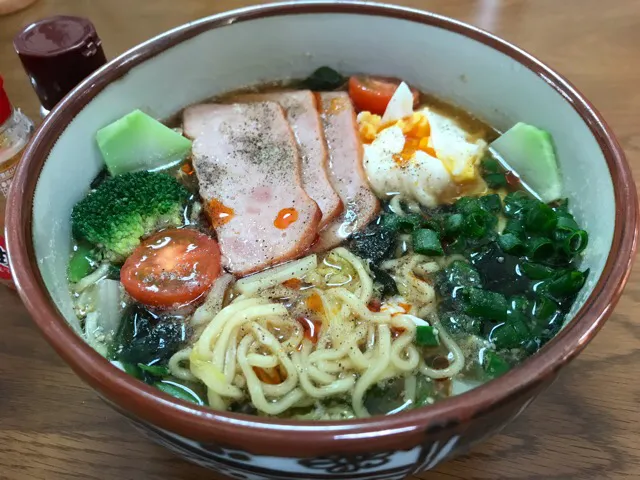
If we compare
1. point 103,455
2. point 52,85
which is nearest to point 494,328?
point 103,455

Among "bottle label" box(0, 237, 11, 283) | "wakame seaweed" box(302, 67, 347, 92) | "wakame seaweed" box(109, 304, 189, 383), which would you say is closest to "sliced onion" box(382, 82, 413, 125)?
"wakame seaweed" box(302, 67, 347, 92)

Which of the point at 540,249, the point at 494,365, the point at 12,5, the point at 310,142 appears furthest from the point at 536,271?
the point at 12,5

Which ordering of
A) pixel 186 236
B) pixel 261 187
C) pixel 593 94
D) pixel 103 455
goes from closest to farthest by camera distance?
1. pixel 103 455
2. pixel 186 236
3. pixel 261 187
4. pixel 593 94

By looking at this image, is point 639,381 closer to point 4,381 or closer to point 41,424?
point 41,424

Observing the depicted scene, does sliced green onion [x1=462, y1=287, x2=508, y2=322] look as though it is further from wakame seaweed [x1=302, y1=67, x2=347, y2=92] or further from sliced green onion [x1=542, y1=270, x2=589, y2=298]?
wakame seaweed [x1=302, y1=67, x2=347, y2=92]

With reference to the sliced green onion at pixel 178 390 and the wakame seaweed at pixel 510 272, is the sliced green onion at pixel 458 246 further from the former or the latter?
the sliced green onion at pixel 178 390

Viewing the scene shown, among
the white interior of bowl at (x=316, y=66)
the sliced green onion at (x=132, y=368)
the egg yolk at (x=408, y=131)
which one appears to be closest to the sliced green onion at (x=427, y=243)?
the egg yolk at (x=408, y=131)
